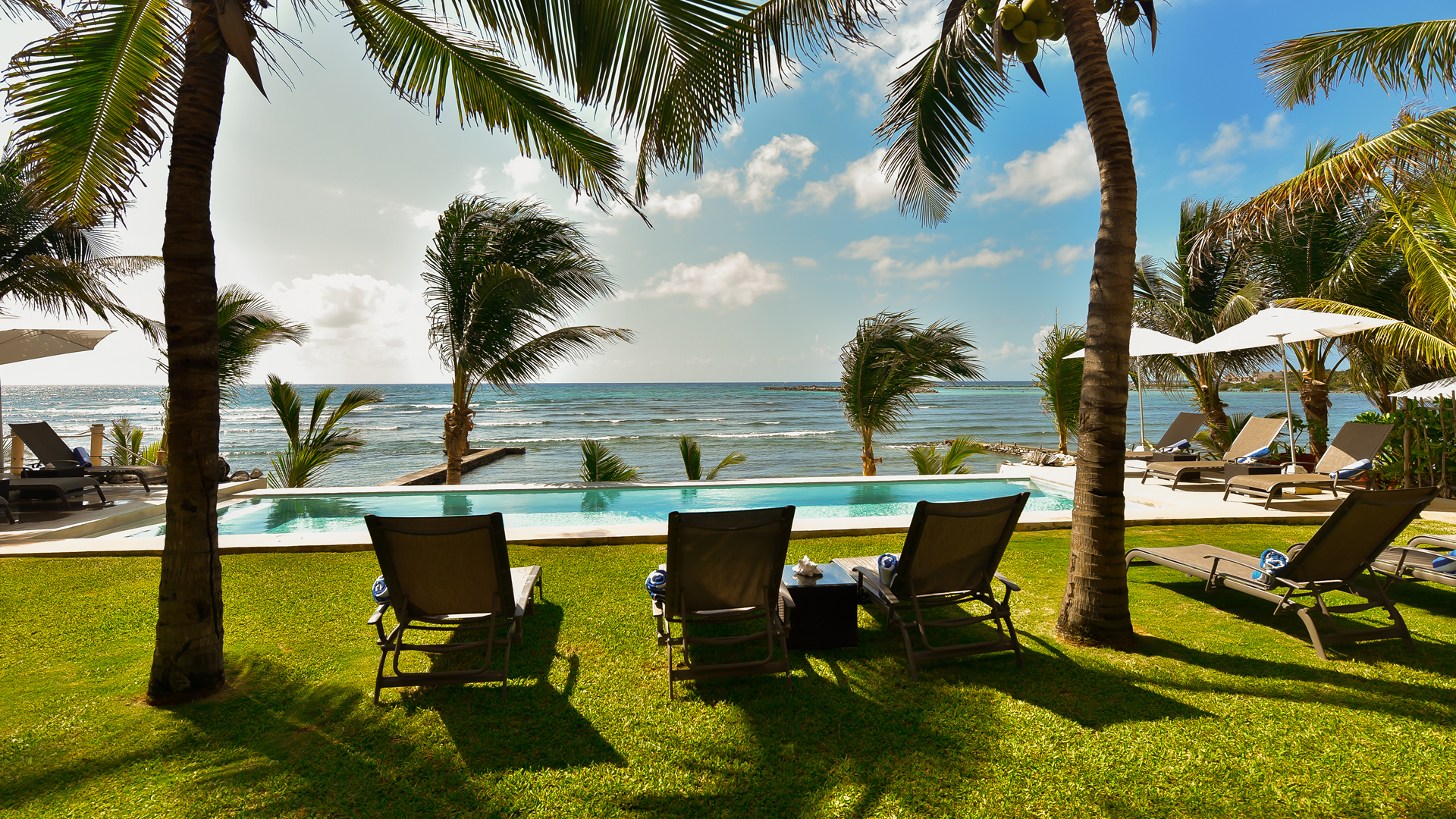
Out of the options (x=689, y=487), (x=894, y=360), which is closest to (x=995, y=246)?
(x=894, y=360)

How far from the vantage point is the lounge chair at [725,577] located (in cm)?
306

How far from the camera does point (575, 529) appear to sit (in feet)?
20.8

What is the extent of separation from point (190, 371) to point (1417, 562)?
7505 millimetres

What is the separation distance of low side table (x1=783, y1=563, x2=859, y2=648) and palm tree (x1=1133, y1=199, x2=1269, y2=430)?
1150 cm

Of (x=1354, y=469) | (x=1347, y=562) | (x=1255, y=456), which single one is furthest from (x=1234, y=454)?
(x=1347, y=562)

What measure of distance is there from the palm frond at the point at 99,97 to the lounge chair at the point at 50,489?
6.12 metres

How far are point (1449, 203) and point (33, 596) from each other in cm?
1407

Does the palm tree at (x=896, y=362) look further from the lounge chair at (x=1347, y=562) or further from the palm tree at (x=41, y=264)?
the palm tree at (x=41, y=264)

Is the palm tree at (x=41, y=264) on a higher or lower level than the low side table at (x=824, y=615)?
higher

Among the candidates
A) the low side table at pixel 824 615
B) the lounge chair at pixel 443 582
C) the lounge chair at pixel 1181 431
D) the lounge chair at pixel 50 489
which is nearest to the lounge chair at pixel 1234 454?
the lounge chair at pixel 1181 431

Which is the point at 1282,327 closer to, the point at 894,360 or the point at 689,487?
the point at 894,360

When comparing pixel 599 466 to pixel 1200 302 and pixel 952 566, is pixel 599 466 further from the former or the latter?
pixel 1200 302

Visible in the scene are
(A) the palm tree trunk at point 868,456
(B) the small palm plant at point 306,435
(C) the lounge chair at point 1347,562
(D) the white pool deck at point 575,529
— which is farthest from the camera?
(A) the palm tree trunk at point 868,456

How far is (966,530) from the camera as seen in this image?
3406mm
